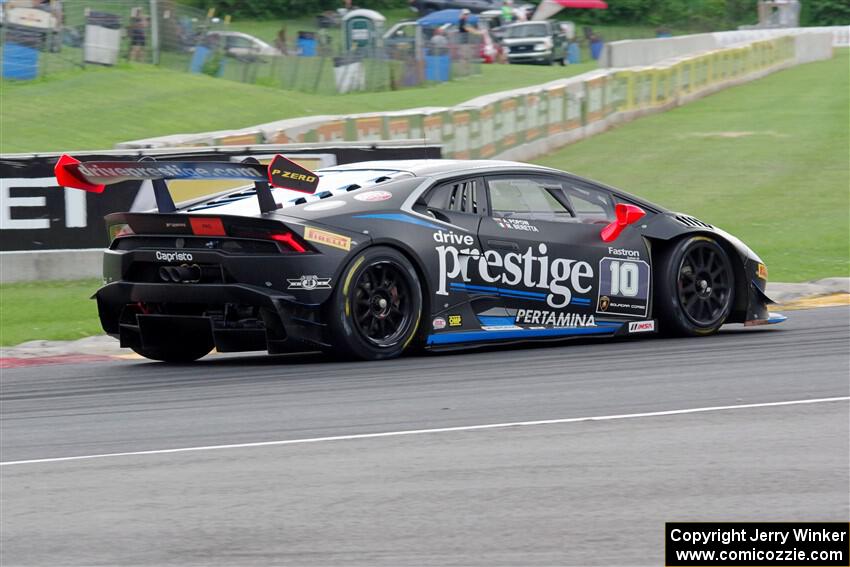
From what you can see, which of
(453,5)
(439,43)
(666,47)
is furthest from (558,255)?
(453,5)

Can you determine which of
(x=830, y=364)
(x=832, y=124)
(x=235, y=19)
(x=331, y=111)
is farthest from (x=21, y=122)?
(x=235, y=19)

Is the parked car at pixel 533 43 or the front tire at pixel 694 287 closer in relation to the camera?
the front tire at pixel 694 287

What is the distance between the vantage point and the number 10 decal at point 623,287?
9.68 metres

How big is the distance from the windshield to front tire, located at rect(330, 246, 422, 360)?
4582cm

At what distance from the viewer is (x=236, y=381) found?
28.0 ft

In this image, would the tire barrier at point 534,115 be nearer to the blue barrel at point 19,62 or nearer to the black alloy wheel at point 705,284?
the black alloy wheel at point 705,284

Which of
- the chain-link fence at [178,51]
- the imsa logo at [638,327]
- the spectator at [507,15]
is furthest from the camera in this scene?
the spectator at [507,15]

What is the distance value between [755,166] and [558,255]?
605 inches

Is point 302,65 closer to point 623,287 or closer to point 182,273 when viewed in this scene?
point 623,287

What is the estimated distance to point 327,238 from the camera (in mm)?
8625

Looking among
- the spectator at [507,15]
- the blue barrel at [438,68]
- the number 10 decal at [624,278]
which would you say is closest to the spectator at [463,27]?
the spectator at [507,15]

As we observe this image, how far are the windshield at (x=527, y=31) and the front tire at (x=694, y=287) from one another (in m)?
44.5

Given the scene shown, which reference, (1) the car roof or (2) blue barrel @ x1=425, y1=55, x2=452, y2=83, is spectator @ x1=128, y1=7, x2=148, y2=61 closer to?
(2) blue barrel @ x1=425, y1=55, x2=452, y2=83

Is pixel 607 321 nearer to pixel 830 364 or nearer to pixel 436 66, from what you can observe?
pixel 830 364
